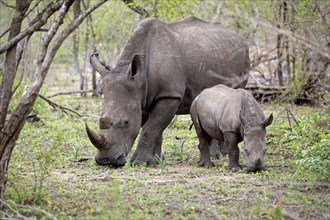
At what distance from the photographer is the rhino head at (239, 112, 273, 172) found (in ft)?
27.7

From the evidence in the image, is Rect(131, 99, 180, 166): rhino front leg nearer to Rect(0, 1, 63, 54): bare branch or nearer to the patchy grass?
the patchy grass

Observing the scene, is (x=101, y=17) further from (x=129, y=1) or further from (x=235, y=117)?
(x=235, y=117)

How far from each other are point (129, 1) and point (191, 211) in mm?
10309

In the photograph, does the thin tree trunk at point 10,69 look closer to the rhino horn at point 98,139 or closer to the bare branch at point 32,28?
the bare branch at point 32,28

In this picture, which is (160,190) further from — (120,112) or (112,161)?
(120,112)

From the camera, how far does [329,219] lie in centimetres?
639

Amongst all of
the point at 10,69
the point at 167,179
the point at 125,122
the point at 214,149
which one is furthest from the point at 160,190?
the point at 214,149

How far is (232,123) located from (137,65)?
5.13ft

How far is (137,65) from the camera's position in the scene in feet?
30.4

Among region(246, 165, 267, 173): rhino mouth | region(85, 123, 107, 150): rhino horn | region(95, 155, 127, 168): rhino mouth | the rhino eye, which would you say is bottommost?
region(95, 155, 127, 168): rhino mouth

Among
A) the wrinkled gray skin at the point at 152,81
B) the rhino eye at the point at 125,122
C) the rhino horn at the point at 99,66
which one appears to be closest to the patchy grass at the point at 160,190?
the wrinkled gray skin at the point at 152,81

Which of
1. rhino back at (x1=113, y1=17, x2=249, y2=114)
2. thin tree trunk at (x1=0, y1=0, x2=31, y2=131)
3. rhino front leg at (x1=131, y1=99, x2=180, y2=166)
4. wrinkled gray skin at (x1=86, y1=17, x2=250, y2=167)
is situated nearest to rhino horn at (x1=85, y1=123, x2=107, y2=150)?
wrinkled gray skin at (x1=86, y1=17, x2=250, y2=167)

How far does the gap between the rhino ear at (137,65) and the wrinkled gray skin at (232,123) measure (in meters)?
1.07

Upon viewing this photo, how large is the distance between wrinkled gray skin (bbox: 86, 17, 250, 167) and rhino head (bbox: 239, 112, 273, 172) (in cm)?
69
